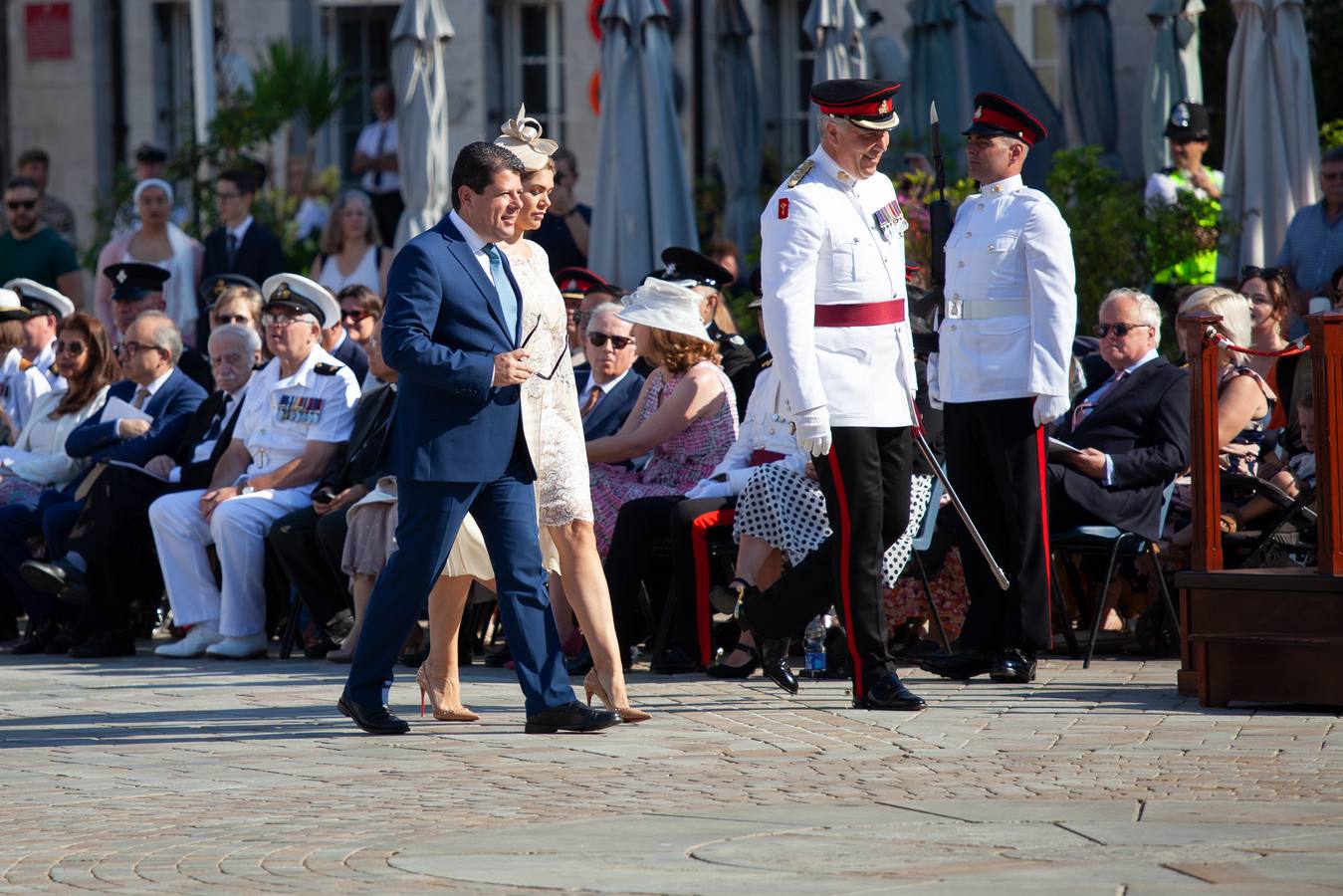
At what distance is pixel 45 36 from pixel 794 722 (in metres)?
20.4

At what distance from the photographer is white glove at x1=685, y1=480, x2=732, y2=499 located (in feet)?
30.6

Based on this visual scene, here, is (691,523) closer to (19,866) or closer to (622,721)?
(622,721)

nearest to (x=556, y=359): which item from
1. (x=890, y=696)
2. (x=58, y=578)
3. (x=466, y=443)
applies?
(x=466, y=443)

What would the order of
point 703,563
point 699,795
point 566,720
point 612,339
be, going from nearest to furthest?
point 699,795
point 566,720
point 703,563
point 612,339

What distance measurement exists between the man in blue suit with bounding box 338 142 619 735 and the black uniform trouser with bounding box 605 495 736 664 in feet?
6.09

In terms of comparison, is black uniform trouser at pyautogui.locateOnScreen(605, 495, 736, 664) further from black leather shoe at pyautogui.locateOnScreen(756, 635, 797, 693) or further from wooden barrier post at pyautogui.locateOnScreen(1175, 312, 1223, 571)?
wooden barrier post at pyautogui.locateOnScreen(1175, 312, 1223, 571)

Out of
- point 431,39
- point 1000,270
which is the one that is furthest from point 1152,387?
point 431,39

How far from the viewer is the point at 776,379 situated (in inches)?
311

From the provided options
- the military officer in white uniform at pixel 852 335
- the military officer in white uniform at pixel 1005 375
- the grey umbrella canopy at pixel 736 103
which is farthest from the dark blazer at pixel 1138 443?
the grey umbrella canopy at pixel 736 103

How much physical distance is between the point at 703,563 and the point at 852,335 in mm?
1840

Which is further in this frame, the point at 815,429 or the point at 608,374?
the point at 608,374

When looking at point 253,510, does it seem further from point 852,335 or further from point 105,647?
point 852,335

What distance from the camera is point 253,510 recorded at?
10.5 m

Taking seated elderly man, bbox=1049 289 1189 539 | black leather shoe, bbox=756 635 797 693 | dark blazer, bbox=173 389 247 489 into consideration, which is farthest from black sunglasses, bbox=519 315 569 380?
dark blazer, bbox=173 389 247 489
